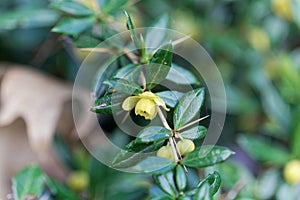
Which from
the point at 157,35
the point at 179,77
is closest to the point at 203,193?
the point at 179,77

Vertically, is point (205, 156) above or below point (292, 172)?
above

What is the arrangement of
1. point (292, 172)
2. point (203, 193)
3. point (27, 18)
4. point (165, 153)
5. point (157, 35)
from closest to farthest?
point (203, 193), point (165, 153), point (157, 35), point (292, 172), point (27, 18)

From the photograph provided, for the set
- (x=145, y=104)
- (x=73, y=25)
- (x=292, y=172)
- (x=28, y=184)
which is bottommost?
(x=292, y=172)

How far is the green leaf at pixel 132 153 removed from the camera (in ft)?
2.31

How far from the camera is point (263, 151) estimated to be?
1.15m

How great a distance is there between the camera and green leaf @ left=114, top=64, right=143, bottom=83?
2.48ft

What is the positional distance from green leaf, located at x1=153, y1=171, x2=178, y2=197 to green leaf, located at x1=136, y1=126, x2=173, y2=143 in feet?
0.25

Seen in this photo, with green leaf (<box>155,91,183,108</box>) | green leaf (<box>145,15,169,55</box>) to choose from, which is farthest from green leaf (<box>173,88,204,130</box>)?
green leaf (<box>145,15,169,55</box>)

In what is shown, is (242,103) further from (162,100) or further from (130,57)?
(162,100)

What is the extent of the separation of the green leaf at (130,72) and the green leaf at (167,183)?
0.14 m

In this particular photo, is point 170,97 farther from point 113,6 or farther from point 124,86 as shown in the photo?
point 113,6

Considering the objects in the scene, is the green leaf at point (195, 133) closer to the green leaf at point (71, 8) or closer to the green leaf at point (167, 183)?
the green leaf at point (167, 183)

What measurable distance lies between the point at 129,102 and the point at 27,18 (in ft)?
2.25

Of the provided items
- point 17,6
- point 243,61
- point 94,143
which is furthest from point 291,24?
point 17,6
